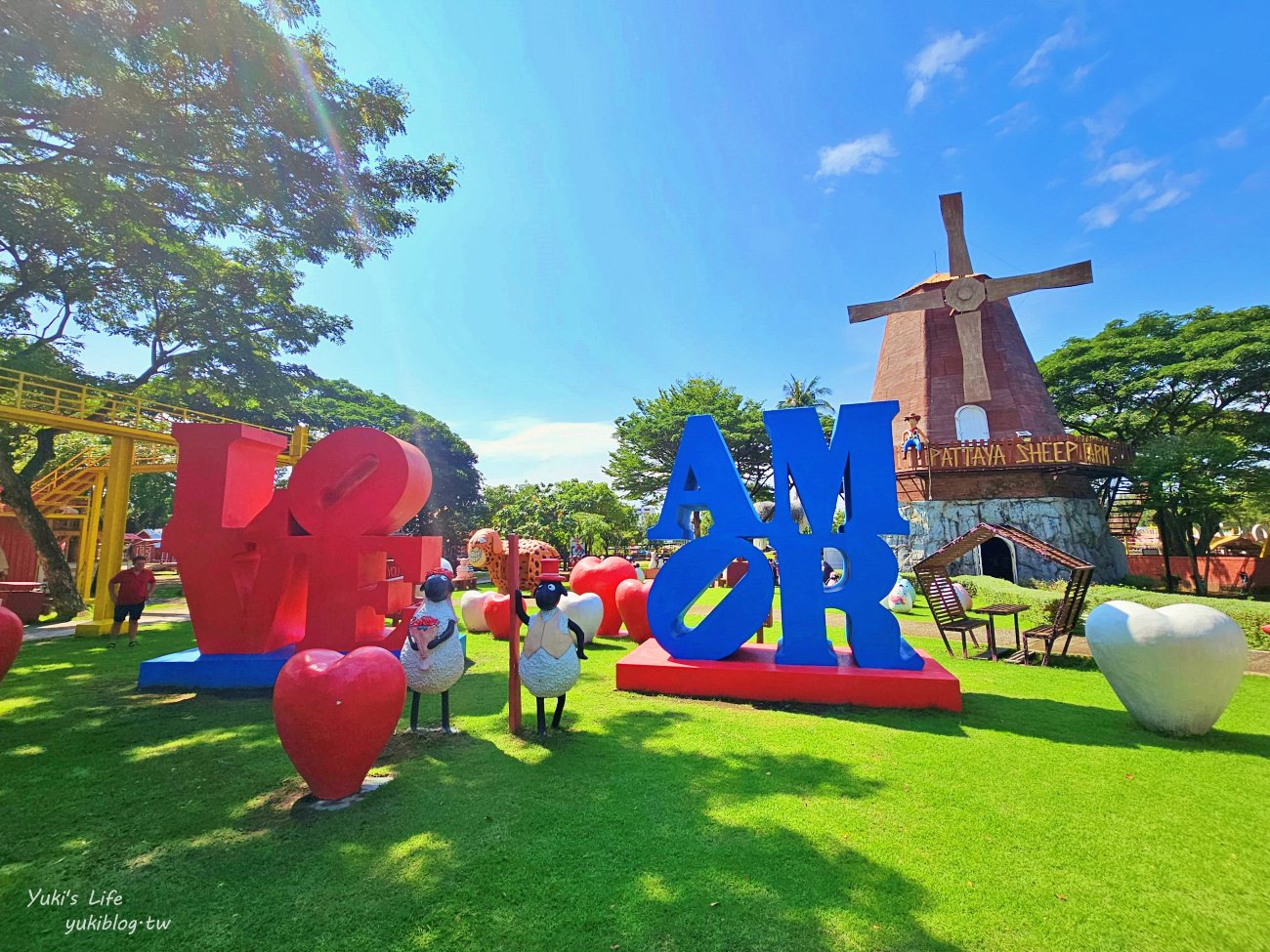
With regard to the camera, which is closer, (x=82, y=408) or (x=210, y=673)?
(x=210, y=673)

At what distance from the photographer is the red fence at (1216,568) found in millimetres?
22453

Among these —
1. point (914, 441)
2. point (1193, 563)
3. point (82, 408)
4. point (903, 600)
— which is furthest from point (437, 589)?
point (1193, 563)

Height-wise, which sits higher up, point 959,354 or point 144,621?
point 959,354

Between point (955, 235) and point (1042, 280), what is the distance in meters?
4.40

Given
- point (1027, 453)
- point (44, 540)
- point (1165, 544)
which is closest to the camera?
point (44, 540)

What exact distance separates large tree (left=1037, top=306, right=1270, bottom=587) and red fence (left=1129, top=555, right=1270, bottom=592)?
29.4 inches

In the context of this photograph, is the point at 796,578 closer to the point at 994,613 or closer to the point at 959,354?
the point at 994,613

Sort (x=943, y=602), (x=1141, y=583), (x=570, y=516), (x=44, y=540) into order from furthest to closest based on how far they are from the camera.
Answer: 1. (x=570, y=516)
2. (x=1141, y=583)
3. (x=44, y=540)
4. (x=943, y=602)

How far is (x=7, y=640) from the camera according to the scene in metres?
6.36

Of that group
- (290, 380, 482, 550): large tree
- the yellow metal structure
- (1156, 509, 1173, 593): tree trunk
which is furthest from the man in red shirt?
(1156, 509, 1173, 593): tree trunk

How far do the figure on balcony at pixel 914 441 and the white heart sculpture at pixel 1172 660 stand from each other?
15939 millimetres

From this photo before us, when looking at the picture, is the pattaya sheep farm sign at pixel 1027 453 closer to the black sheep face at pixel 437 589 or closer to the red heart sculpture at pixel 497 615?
the red heart sculpture at pixel 497 615

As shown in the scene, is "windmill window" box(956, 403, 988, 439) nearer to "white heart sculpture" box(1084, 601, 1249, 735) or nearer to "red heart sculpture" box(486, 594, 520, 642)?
"white heart sculpture" box(1084, 601, 1249, 735)

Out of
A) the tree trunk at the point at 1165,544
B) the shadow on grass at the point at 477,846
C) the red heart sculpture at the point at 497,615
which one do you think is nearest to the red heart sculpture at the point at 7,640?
the shadow on grass at the point at 477,846
